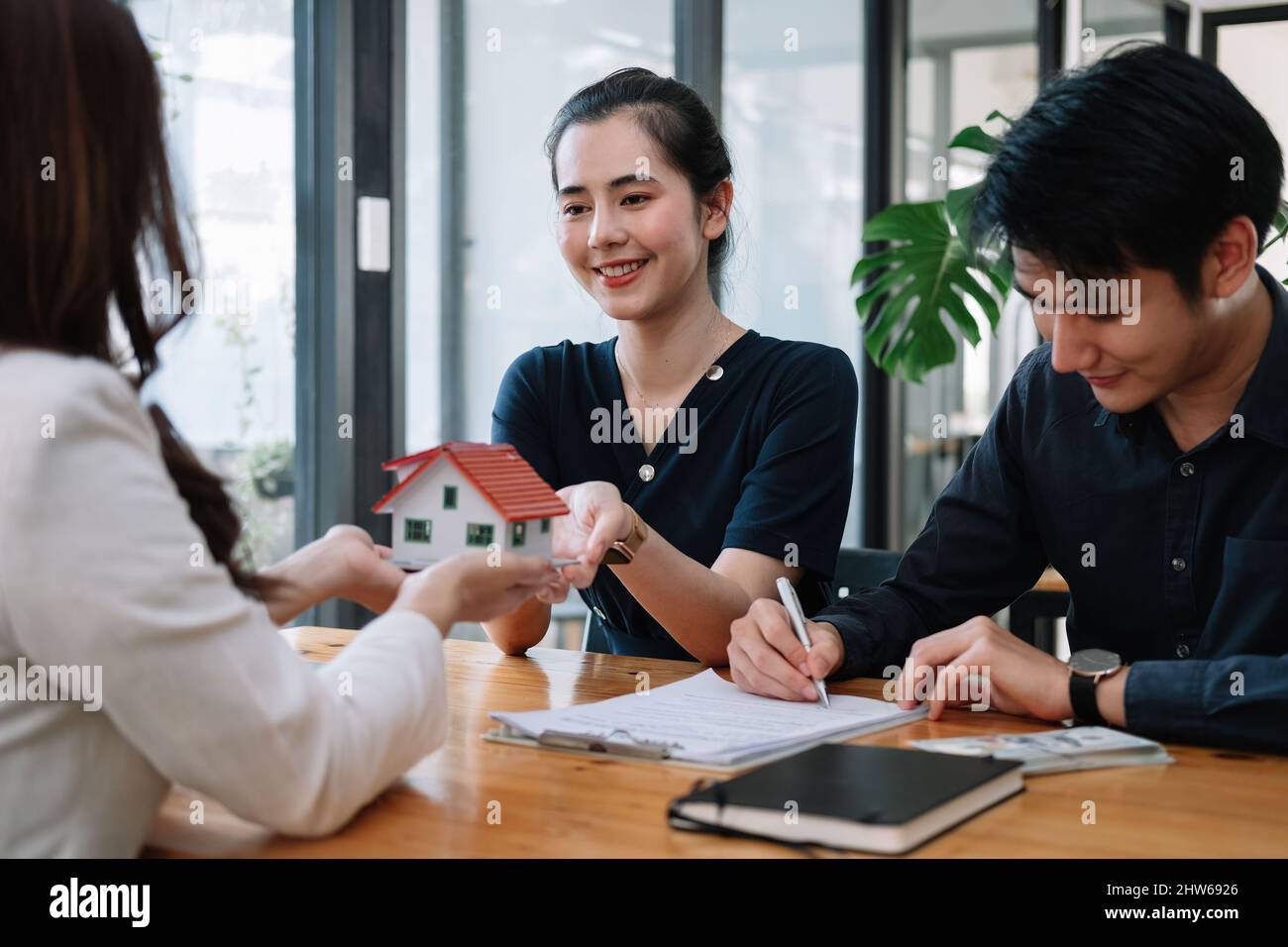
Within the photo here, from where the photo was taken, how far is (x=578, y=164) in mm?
1977

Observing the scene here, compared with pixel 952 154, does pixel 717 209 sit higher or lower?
lower

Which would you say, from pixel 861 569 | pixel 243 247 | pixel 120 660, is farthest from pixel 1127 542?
pixel 243 247

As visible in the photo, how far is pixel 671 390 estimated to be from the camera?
205 cm

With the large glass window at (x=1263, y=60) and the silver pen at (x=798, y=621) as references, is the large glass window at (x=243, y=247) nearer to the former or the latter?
the silver pen at (x=798, y=621)

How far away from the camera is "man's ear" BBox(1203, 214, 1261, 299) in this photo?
1345 millimetres

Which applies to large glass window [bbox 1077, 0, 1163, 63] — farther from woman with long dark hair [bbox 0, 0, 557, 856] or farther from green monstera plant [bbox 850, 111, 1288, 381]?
woman with long dark hair [bbox 0, 0, 557, 856]

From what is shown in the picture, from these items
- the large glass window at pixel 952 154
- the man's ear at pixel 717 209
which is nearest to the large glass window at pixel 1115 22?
the large glass window at pixel 952 154

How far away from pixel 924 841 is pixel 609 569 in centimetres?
107

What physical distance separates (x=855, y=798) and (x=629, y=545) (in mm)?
691

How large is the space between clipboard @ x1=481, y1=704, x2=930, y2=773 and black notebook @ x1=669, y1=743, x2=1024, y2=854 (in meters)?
0.08

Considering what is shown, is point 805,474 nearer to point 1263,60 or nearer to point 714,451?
point 714,451

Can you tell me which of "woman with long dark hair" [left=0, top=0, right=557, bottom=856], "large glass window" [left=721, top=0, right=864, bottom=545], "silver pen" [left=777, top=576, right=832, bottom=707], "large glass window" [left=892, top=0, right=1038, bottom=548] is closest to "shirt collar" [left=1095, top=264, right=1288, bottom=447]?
"silver pen" [left=777, top=576, right=832, bottom=707]

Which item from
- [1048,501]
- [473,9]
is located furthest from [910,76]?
[1048,501]

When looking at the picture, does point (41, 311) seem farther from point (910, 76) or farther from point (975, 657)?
point (910, 76)
